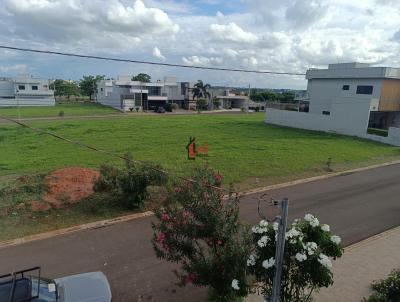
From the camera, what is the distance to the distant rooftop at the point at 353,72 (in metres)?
33.5

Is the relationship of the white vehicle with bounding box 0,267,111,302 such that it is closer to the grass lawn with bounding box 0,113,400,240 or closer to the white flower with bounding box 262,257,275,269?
the white flower with bounding box 262,257,275,269

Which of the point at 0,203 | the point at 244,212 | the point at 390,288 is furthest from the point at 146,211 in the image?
the point at 390,288

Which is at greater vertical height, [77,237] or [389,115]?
[389,115]

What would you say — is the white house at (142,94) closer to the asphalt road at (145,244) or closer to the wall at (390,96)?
the wall at (390,96)

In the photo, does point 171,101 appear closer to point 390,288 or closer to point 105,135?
point 105,135

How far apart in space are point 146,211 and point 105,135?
18.9m

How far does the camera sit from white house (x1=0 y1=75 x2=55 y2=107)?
69.0 meters

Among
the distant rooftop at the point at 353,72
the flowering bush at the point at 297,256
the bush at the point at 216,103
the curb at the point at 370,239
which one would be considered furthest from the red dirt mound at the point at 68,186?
the bush at the point at 216,103

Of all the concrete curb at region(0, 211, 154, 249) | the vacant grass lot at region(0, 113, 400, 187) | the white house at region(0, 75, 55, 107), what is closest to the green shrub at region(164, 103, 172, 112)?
the white house at region(0, 75, 55, 107)

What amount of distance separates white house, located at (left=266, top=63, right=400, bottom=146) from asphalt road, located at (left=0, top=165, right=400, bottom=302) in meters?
18.7

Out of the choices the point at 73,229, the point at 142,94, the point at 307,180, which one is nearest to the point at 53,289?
the point at 73,229

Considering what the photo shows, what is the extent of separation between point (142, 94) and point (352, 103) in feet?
132

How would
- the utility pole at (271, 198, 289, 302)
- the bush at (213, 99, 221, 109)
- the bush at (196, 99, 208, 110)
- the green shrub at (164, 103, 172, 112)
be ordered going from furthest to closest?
1. the bush at (213, 99, 221, 109)
2. the bush at (196, 99, 208, 110)
3. the green shrub at (164, 103, 172, 112)
4. the utility pole at (271, 198, 289, 302)

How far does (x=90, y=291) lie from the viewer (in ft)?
16.8
